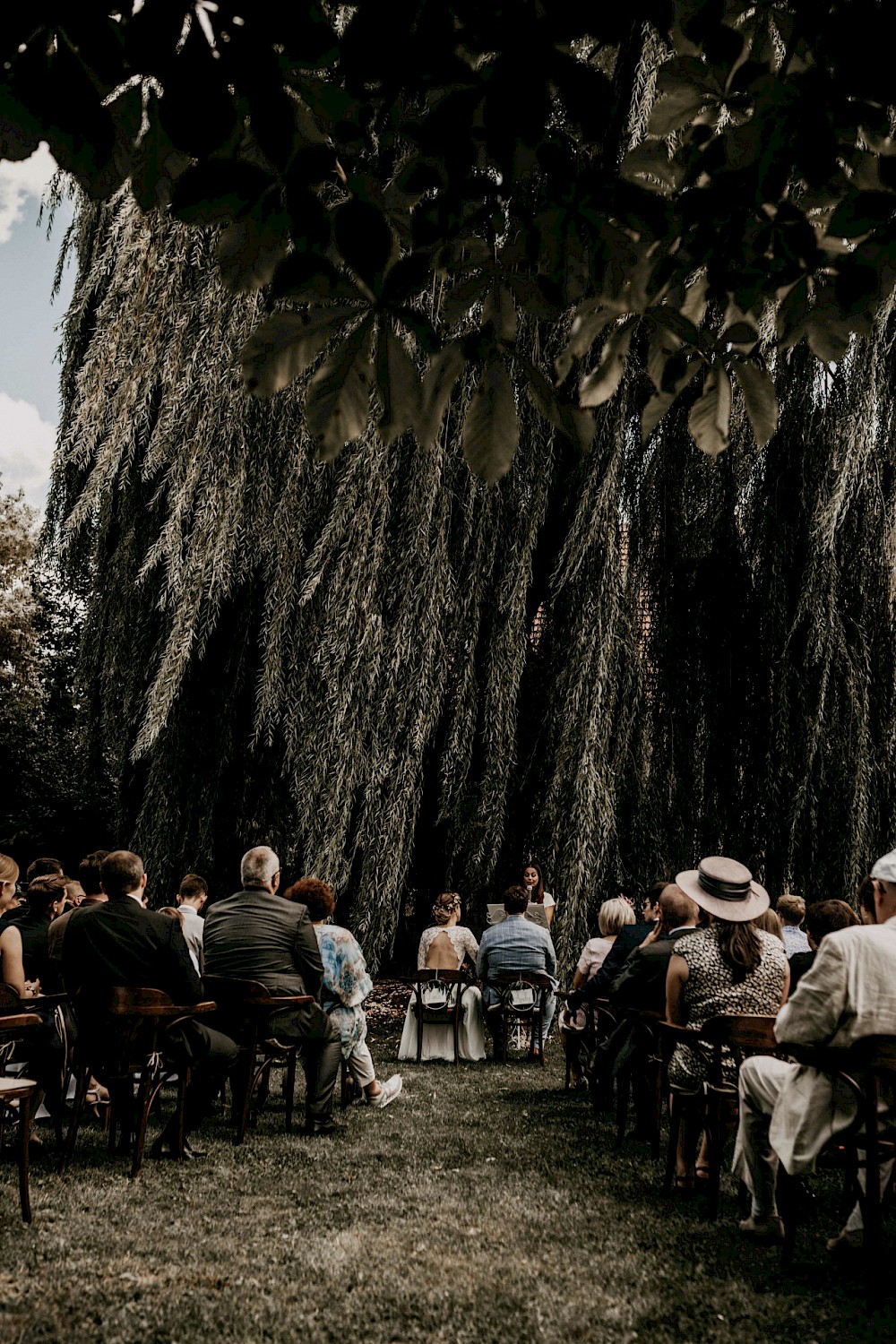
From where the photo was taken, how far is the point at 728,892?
5.02 m

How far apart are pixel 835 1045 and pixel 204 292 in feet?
26.5

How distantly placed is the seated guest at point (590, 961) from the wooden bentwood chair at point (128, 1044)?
324 centimetres

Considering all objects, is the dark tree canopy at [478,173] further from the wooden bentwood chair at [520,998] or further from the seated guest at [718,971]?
the wooden bentwood chair at [520,998]

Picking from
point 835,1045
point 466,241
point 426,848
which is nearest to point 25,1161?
point 835,1045

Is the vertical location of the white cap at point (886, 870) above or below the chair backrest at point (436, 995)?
above

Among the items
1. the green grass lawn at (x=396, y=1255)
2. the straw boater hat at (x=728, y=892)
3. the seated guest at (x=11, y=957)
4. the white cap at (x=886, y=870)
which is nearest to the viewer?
the green grass lawn at (x=396, y=1255)

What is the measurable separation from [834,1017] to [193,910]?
5163mm

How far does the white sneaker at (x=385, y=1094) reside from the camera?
741cm

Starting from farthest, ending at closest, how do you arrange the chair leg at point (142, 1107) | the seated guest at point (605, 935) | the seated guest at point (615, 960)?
the seated guest at point (605, 935) < the seated guest at point (615, 960) < the chair leg at point (142, 1107)

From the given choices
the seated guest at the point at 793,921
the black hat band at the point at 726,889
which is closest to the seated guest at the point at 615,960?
the seated guest at the point at 793,921

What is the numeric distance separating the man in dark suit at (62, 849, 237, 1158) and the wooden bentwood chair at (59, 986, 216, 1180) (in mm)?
17

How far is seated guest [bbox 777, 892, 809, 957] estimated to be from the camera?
759 cm

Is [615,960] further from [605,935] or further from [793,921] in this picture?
[793,921]

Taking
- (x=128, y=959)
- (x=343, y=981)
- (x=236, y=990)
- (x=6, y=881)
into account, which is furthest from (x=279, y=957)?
(x=6, y=881)
